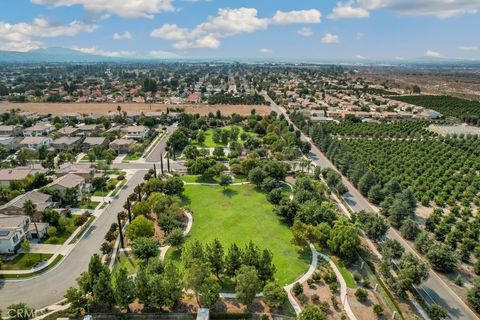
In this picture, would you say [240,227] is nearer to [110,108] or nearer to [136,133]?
[136,133]

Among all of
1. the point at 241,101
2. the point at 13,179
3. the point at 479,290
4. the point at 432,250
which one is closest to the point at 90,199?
the point at 13,179

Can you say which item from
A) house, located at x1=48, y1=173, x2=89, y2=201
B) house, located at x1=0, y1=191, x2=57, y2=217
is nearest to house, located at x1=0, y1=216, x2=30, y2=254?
house, located at x1=0, y1=191, x2=57, y2=217

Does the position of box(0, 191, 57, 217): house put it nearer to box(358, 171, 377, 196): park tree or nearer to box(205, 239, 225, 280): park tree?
box(205, 239, 225, 280): park tree

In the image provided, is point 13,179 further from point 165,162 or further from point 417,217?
point 417,217

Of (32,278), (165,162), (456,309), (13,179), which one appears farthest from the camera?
(165,162)

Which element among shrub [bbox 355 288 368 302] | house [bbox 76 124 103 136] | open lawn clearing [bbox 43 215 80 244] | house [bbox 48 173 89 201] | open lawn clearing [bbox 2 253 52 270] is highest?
house [bbox 76 124 103 136]

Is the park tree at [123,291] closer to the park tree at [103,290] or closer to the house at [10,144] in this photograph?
the park tree at [103,290]
